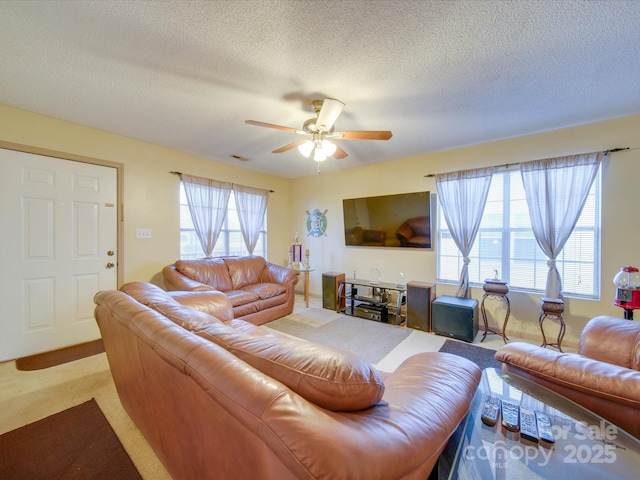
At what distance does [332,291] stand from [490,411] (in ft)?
10.2

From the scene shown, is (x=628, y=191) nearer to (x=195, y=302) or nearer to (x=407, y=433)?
(x=407, y=433)

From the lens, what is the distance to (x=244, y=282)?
4074 mm

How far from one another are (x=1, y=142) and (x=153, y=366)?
10.4ft

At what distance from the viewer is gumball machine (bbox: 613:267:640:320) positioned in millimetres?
2244

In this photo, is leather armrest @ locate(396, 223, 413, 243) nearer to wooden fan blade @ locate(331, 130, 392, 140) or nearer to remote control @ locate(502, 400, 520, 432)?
wooden fan blade @ locate(331, 130, 392, 140)

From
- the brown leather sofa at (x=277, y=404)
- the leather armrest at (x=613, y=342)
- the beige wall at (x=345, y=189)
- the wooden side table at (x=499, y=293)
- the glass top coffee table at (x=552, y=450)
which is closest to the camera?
the brown leather sofa at (x=277, y=404)

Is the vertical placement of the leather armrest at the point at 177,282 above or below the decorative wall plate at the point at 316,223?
below

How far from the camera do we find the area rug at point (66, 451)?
1.38m

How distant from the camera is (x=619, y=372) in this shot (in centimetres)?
119

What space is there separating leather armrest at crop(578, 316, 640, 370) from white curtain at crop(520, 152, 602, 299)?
4.78ft

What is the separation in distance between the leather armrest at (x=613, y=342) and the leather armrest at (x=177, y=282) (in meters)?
3.52

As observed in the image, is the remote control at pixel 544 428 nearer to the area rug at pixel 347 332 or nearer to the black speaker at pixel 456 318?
the area rug at pixel 347 332

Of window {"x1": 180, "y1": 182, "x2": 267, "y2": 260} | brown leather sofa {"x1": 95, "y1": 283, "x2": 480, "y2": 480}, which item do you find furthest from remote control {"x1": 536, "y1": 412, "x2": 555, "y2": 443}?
window {"x1": 180, "y1": 182, "x2": 267, "y2": 260}

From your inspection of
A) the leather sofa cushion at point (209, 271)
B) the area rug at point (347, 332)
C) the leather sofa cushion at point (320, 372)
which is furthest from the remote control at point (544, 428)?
the leather sofa cushion at point (209, 271)
